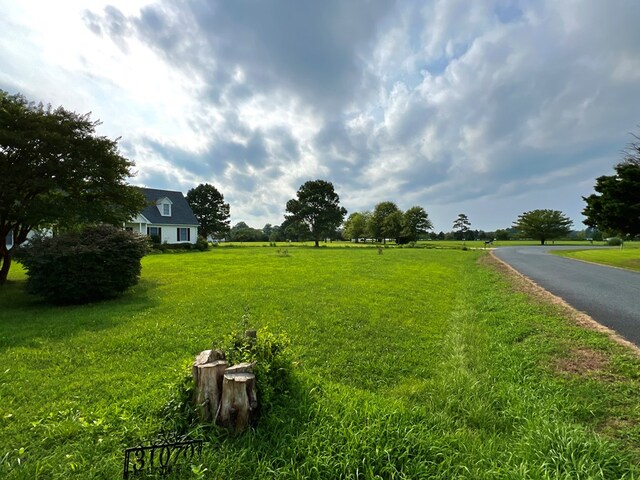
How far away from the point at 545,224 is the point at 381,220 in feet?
111

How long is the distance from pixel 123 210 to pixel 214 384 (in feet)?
38.0

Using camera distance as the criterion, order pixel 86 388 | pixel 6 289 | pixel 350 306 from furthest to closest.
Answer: pixel 6 289
pixel 350 306
pixel 86 388

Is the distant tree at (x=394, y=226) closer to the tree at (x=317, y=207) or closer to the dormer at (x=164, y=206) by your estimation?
the tree at (x=317, y=207)

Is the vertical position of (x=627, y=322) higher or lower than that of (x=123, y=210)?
lower

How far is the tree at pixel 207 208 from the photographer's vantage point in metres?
48.6

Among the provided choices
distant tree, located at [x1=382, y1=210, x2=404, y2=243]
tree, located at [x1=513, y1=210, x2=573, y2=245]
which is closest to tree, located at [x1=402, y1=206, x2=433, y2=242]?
distant tree, located at [x1=382, y1=210, x2=404, y2=243]

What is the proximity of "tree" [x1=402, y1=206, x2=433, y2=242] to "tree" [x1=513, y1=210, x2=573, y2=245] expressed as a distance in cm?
2629

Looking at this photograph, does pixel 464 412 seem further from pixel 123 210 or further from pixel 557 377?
pixel 123 210

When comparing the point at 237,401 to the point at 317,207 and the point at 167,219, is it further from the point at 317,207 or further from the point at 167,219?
the point at 317,207

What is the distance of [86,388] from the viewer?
3.57m

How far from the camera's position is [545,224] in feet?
209

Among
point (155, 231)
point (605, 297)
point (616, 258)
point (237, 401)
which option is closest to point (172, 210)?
point (155, 231)

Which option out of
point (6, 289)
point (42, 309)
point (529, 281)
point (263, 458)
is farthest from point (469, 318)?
point (6, 289)

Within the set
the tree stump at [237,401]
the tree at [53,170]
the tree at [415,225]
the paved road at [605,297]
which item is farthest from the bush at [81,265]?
the tree at [415,225]
